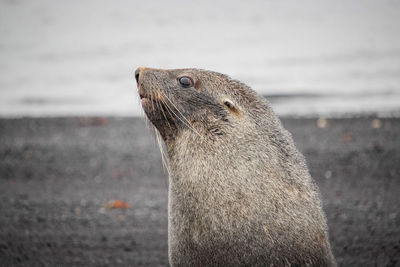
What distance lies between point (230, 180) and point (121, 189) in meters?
4.62

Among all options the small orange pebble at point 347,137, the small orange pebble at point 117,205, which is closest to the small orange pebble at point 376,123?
the small orange pebble at point 347,137

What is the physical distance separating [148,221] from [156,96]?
2.86 meters

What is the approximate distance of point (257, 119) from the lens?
12.7 ft

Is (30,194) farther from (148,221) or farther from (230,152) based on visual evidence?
(230,152)

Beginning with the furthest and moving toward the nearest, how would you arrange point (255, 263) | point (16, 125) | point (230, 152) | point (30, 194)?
point (16, 125) < point (30, 194) < point (230, 152) < point (255, 263)

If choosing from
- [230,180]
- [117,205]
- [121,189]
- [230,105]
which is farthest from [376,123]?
[230,180]

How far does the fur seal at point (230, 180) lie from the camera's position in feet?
11.4

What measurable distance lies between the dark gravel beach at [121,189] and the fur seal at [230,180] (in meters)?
0.52

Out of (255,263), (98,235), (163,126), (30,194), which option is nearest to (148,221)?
(98,235)

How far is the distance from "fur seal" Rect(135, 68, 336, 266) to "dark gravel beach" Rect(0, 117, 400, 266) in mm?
523

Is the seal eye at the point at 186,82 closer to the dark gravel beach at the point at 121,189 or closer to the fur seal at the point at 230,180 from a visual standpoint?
the fur seal at the point at 230,180

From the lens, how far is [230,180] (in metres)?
3.59

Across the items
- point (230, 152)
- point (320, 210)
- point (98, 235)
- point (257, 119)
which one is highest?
point (257, 119)

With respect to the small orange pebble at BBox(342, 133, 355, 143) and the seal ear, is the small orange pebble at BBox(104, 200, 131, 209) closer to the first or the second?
the seal ear
